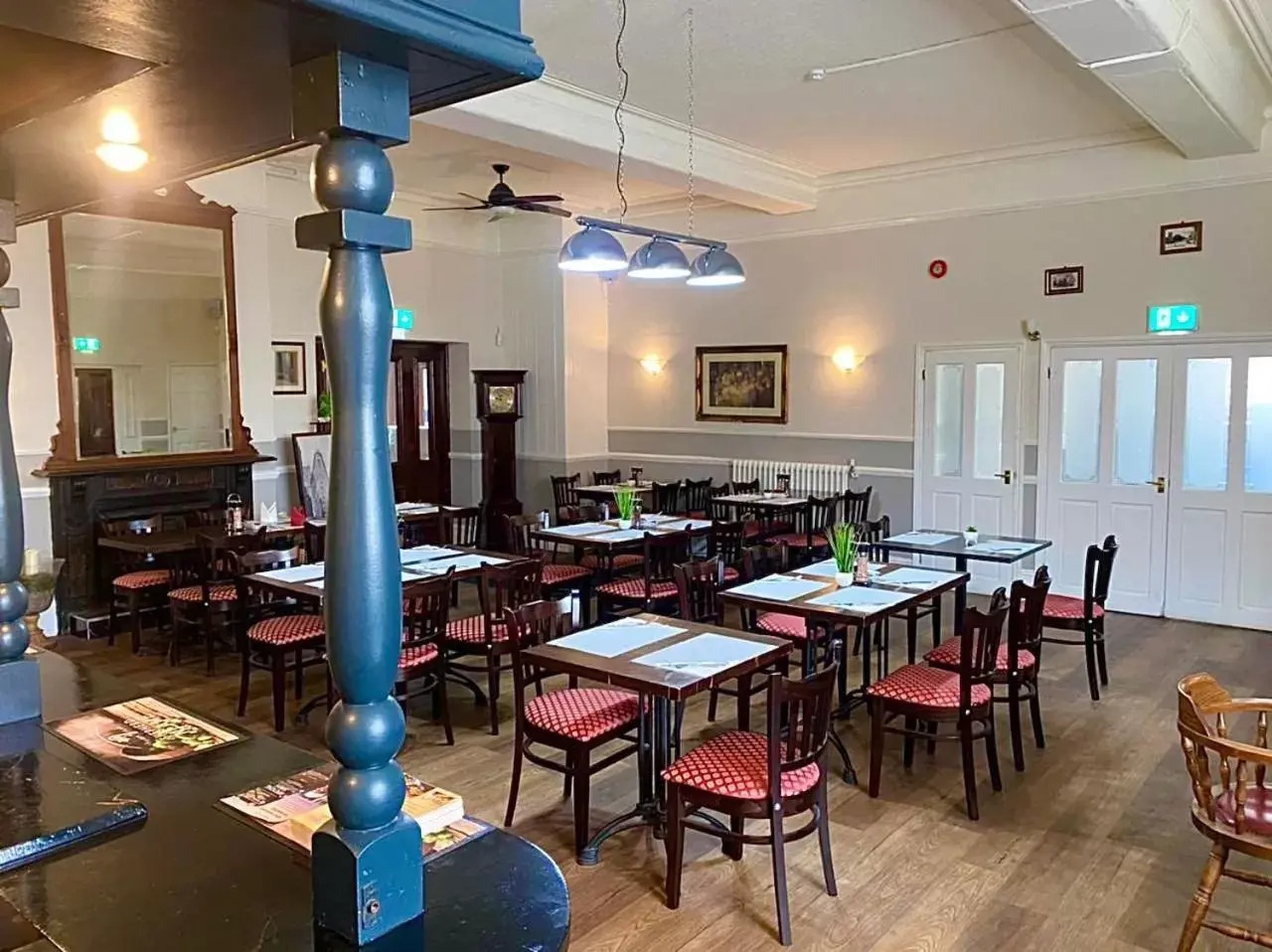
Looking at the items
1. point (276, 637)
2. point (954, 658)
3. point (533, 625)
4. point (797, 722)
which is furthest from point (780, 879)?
point (276, 637)

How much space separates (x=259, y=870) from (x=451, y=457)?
9.24 meters

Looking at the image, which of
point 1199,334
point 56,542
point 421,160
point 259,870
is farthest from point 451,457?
point 259,870

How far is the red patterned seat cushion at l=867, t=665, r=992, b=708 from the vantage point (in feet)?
12.8

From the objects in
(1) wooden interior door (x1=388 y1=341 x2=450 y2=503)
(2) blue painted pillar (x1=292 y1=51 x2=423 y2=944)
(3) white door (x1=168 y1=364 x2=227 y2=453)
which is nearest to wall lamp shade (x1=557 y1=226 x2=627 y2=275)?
(3) white door (x1=168 y1=364 x2=227 y2=453)

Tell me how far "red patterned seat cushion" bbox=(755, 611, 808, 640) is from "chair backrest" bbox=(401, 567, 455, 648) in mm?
1628

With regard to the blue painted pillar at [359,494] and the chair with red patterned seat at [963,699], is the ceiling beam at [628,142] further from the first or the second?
the blue painted pillar at [359,494]

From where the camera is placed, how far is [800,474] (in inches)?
353

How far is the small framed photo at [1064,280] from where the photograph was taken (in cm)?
736

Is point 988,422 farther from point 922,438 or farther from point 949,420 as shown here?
point 922,438

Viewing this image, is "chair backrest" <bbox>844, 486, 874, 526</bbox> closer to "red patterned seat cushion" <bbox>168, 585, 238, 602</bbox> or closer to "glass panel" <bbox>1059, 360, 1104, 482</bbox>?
"glass panel" <bbox>1059, 360, 1104, 482</bbox>

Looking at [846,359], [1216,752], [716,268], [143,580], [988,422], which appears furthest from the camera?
[846,359]

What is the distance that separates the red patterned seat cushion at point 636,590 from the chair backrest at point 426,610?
1.32 metres

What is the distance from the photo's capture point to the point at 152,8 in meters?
1.17

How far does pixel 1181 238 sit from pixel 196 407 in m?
7.47
